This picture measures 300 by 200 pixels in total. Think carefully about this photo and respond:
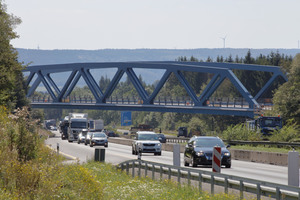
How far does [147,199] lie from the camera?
1766 centimetres

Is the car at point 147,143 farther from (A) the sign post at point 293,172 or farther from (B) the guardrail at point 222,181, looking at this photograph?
(A) the sign post at point 293,172

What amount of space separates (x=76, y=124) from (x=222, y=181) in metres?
64.2

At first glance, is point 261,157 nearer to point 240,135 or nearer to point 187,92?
point 240,135

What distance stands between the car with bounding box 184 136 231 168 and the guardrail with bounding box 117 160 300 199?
332 centimetres

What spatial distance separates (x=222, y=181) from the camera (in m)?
16.9

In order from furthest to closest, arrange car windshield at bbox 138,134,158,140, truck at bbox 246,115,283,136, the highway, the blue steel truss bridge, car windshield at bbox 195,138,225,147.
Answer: the blue steel truss bridge < truck at bbox 246,115,283,136 < car windshield at bbox 138,134,158,140 < car windshield at bbox 195,138,225,147 < the highway

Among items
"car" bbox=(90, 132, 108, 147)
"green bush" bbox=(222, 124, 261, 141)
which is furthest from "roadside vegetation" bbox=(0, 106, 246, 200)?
"car" bbox=(90, 132, 108, 147)

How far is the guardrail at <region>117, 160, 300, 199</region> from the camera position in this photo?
13.6 meters

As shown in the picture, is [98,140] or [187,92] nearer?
[98,140]

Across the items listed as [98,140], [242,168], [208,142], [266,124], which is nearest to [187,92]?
[98,140]

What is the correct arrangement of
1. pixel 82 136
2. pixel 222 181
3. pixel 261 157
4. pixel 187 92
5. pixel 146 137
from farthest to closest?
pixel 187 92
pixel 82 136
pixel 146 137
pixel 261 157
pixel 222 181

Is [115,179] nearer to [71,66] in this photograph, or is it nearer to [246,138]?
[246,138]

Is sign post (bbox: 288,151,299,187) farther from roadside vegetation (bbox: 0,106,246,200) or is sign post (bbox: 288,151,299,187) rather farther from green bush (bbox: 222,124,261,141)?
green bush (bbox: 222,124,261,141)

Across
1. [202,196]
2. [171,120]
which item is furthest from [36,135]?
[171,120]
